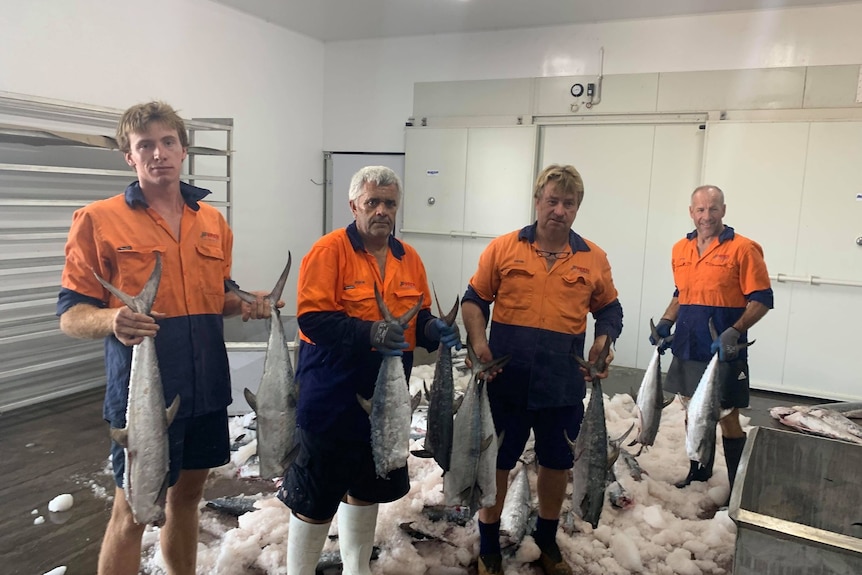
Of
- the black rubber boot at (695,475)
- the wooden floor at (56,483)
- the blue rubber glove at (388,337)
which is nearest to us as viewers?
the blue rubber glove at (388,337)

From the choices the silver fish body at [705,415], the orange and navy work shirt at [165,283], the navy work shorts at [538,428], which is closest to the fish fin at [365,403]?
the orange and navy work shirt at [165,283]

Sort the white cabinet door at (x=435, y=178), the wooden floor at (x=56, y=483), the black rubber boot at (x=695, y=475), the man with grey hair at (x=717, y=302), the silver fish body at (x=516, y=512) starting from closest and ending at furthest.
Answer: the wooden floor at (x=56, y=483), the silver fish body at (x=516, y=512), the man with grey hair at (x=717, y=302), the black rubber boot at (x=695, y=475), the white cabinet door at (x=435, y=178)

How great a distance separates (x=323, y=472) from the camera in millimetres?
1950

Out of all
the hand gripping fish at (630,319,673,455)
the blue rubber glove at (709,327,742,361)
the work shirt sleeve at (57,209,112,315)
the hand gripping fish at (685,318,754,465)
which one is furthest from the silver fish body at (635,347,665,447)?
the work shirt sleeve at (57,209,112,315)

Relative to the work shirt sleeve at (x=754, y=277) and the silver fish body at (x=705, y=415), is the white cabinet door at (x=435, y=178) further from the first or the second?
the silver fish body at (x=705, y=415)

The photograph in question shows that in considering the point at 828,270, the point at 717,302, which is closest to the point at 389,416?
the point at 717,302

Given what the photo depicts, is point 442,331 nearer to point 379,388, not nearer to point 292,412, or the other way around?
point 379,388

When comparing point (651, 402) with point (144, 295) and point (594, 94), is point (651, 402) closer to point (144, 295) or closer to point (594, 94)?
point (144, 295)

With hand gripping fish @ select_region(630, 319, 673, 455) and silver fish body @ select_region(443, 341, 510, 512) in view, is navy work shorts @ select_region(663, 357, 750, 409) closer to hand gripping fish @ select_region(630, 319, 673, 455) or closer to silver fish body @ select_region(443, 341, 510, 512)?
hand gripping fish @ select_region(630, 319, 673, 455)

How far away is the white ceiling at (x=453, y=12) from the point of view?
16.7 ft

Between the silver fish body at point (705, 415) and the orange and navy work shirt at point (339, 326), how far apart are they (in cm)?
158

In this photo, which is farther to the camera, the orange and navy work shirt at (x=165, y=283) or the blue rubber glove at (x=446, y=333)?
the blue rubber glove at (x=446, y=333)

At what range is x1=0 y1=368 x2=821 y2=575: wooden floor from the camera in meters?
2.57

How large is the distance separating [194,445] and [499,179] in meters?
4.76
